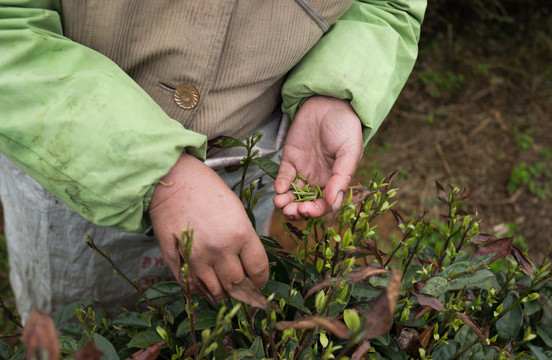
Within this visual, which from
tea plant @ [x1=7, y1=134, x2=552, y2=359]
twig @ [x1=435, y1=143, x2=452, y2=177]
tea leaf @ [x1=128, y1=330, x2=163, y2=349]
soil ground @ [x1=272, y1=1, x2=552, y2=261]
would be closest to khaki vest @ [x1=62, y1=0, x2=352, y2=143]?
tea plant @ [x1=7, y1=134, x2=552, y2=359]

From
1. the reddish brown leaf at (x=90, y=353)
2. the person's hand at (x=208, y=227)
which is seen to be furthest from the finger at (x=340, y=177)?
the reddish brown leaf at (x=90, y=353)

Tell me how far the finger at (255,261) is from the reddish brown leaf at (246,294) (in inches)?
8.5

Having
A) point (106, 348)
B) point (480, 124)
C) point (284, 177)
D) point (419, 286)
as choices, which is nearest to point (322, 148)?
point (284, 177)

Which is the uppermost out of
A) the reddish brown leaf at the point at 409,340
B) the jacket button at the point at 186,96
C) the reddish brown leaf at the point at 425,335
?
the jacket button at the point at 186,96

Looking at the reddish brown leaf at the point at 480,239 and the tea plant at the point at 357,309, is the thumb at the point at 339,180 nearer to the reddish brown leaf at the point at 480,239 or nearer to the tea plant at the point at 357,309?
the tea plant at the point at 357,309

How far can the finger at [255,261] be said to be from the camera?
0.98 meters

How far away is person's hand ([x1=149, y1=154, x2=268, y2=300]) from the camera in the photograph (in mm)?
953

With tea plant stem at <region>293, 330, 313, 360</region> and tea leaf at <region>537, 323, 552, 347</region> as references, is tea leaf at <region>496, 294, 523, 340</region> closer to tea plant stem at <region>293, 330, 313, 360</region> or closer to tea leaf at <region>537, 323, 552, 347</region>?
tea leaf at <region>537, 323, 552, 347</region>

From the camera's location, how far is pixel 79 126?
0.95 meters

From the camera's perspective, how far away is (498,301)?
3.59 feet

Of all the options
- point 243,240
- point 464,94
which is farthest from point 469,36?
point 243,240

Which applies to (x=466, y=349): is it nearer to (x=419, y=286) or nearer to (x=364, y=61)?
(x=419, y=286)

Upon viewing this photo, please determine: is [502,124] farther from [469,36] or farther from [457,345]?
[457,345]

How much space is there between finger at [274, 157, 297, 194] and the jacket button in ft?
0.88
